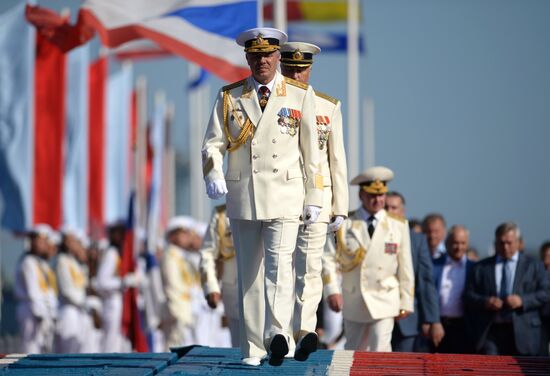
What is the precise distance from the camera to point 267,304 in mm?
10062

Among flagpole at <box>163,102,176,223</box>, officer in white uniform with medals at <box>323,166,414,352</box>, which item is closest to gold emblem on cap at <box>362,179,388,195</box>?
officer in white uniform with medals at <box>323,166,414,352</box>

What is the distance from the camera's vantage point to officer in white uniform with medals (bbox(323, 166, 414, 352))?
13133mm

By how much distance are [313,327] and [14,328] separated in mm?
33028

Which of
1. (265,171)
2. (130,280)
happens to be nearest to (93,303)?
(130,280)

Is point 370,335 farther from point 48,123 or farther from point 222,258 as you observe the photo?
point 48,123

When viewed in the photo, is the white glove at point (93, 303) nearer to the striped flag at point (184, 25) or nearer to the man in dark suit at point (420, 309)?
the striped flag at point (184, 25)

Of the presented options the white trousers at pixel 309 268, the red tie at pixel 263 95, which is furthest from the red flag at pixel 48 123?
the red tie at pixel 263 95

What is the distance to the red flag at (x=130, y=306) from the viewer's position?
21.8m

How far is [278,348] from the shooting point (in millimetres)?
9891

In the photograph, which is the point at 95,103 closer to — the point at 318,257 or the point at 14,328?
the point at 14,328

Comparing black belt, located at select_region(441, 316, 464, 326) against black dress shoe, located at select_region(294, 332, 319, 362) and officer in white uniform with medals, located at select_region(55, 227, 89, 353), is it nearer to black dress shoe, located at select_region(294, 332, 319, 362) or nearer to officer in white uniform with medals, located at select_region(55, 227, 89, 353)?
black dress shoe, located at select_region(294, 332, 319, 362)

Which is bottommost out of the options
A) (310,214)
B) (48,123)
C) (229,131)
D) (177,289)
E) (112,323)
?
(112,323)

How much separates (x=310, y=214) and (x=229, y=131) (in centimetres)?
77

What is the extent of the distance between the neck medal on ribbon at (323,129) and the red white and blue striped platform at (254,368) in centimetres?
148
